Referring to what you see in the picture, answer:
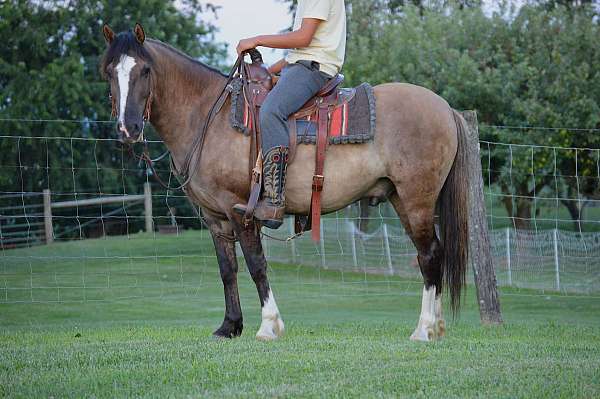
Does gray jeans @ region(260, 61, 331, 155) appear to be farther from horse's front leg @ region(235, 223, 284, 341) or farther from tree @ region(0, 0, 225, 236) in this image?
tree @ region(0, 0, 225, 236)

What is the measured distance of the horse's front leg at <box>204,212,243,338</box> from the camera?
7.55m

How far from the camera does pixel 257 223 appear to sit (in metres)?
7.28

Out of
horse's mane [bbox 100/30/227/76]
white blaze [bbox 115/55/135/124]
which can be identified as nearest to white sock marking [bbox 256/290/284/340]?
white blaze [bbox 115/55/135/124]

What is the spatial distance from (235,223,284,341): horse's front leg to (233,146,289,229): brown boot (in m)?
0.18

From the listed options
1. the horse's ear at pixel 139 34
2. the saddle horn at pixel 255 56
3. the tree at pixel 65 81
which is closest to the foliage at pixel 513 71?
the tree at pixel 65 81

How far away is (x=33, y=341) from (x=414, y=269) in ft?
39.5

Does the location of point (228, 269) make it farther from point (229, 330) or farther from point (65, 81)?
point (65, 81)

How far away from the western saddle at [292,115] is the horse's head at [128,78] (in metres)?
0.84

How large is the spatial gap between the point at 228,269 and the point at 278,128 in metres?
1.39

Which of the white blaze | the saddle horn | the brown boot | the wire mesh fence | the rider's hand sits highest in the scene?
the rider's hand

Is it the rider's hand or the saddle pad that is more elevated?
the rider's hand

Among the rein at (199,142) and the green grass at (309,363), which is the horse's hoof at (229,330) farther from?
the rein at (199,142)

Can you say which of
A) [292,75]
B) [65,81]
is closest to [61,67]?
[65,81]

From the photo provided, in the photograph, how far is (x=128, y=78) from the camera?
689 cm
